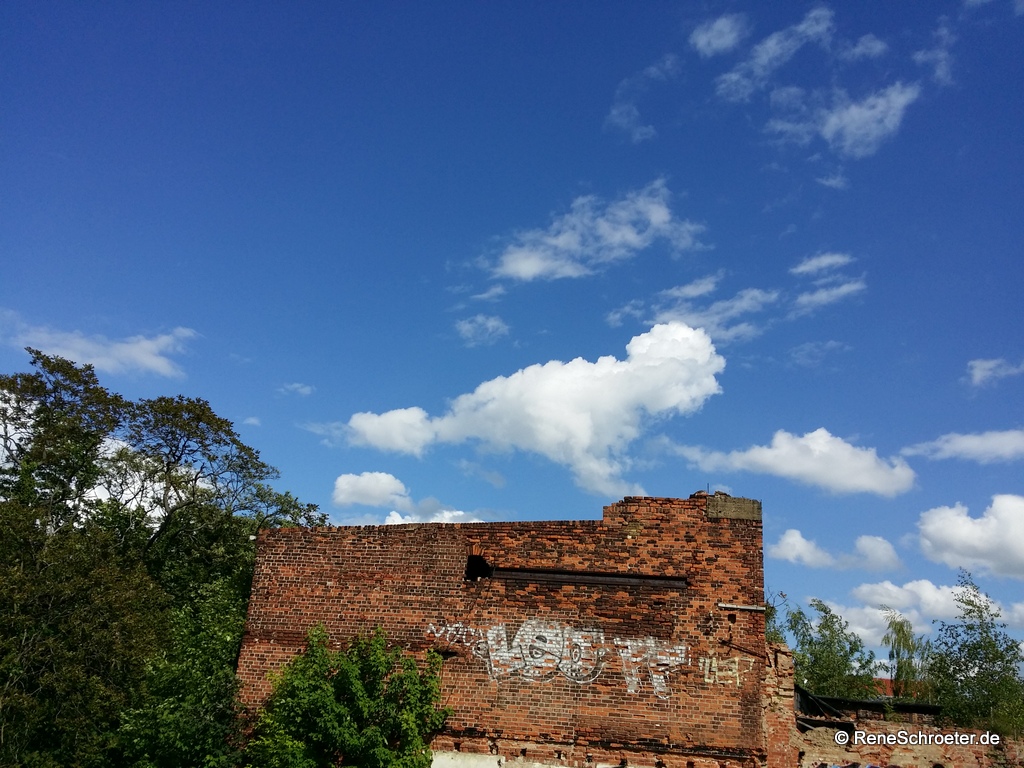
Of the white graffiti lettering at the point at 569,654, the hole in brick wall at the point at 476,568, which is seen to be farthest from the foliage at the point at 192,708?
the hole in brick wall at the point at 476,568

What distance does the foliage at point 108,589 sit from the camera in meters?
12.0

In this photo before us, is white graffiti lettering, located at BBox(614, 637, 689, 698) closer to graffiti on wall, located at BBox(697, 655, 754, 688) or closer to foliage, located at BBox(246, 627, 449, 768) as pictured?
graffiti on wall, located at BBox(697, 655, 754, 688)

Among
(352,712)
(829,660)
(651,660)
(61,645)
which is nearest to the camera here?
(352,712)

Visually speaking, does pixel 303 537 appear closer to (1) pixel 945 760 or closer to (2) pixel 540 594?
(2) pixel 540 594

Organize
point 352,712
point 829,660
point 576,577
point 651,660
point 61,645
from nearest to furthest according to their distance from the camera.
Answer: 1. point 352,712
2. point 651,660
3. point 576,577
4. point 61,645
5. point 829,660

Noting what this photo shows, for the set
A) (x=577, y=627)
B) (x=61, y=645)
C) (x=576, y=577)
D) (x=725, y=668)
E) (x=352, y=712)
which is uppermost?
(x=576, y=577)

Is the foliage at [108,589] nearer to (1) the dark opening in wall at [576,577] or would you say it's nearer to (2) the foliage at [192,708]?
(2) the foliage at [192,708]

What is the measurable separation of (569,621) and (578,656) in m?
0.50

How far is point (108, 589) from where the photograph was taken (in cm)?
1397

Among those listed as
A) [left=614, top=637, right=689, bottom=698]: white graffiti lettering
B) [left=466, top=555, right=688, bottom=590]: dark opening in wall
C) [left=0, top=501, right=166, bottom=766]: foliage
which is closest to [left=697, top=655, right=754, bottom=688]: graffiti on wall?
[left=614, top=637, right=689, bottom=698]: white graffiti lettering

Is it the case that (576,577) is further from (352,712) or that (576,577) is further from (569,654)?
(352,712)

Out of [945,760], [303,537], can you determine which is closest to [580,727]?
[303,537]

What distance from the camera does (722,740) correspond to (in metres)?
10.3

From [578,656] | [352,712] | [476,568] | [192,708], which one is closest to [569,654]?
[578,656]
